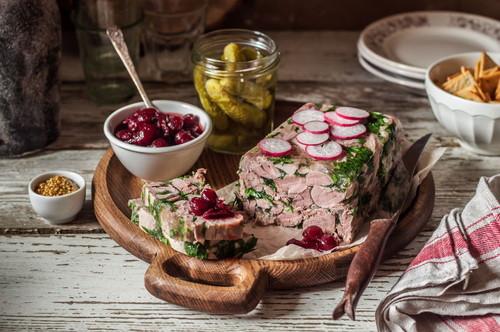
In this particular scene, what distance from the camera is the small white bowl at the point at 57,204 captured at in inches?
95.5

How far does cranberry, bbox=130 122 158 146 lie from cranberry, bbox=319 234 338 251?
66 centimetres

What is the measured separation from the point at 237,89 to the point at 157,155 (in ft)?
1.37

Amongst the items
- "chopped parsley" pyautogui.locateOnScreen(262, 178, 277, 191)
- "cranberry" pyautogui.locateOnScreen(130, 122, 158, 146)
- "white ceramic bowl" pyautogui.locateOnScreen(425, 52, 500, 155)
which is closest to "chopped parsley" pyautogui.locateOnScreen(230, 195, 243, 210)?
"chopped parsley" pyautogui.locateOnScreen(262, 178, 277, 191)

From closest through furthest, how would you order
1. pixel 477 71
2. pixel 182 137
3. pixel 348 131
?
pixel 348 131 → pixel 182 137 → pixel 477 71

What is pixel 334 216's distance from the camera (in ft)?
7.73

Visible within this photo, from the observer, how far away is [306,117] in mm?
2570

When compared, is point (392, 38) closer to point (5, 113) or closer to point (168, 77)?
point (168, 77)

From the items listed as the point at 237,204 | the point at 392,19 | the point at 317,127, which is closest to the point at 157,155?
the point at 237,204

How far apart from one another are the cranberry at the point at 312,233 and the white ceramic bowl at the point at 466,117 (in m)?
0.76

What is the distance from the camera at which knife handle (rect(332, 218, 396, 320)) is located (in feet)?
6.27

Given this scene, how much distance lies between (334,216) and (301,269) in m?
0.25

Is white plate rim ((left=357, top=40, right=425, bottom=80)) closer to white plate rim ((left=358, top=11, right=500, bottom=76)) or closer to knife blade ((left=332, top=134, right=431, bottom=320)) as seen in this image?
white plate rim ((left=358, top=11, right=500, bottom=76))

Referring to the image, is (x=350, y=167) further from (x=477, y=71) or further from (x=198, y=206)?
(x=477, y=71)

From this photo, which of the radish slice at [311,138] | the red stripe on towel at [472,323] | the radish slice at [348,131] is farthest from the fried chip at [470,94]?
the red stripe on towel at [472,323]
